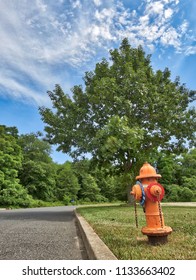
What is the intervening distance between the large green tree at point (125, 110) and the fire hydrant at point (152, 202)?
34.9 feet

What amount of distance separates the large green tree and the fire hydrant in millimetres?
10636

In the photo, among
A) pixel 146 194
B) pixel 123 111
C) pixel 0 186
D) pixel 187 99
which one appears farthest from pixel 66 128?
pixel 0 186

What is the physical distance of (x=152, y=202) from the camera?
159 inches

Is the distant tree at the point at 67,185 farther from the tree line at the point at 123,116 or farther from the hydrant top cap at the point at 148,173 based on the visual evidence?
the hydrant top cap at the point at 148,173

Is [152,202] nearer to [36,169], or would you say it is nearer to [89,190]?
[36,169]

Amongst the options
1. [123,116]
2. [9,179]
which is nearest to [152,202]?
[123,116]

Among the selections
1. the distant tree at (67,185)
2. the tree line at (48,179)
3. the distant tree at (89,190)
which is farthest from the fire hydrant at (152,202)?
the distant tree at (89,190)

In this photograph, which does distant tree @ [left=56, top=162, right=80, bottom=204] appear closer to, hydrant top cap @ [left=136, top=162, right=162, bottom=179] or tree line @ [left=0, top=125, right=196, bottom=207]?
tree line @ [left=0, top=125, right=196, bottom=207]

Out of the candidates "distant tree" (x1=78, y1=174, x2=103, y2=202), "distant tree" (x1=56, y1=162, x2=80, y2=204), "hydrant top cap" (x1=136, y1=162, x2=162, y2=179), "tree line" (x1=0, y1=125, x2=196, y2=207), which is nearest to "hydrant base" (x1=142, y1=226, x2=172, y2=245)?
"hydrant top cap" (x1=136, y1=162, x2=162, y2=179)

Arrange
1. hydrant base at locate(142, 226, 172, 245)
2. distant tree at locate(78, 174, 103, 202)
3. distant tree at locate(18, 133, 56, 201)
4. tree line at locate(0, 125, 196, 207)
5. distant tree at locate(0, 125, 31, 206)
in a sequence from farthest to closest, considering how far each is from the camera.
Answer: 1. distant tree at locate(78, 174, 103, 202)
2. distant tree at locate(18, 133, 56, 201)
3. tree line at locate(0, 125, 196, 207)
4. distant tree at locate(0, 125, 31, 206)
5. hydrant base at locate(142, 226, 172, 245)

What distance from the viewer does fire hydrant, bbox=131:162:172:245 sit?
3928mm

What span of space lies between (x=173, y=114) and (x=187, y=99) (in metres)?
3.01

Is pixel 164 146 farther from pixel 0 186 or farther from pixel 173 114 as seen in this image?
pixel 0 186
